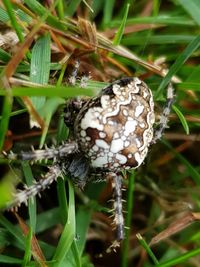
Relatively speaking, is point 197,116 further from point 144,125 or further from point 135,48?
point 135,48

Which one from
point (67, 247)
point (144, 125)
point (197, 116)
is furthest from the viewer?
point (197, 116)

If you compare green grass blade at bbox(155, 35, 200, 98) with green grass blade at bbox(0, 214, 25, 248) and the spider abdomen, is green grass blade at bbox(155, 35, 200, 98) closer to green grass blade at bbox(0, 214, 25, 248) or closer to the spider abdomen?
the spider abdomen

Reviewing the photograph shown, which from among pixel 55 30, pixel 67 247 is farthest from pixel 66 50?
pixel 67 247

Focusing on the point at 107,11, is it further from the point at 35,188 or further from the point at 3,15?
the point at 35,188

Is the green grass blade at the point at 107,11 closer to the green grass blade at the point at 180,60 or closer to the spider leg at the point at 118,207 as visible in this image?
the green grass blade at the point at 180,60

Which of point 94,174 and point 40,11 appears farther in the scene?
point 94,174

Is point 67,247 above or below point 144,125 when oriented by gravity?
below

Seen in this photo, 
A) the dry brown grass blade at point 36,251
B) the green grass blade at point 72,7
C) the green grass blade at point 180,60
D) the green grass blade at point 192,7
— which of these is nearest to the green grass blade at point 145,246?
the dry brown grass blade at point 36,251

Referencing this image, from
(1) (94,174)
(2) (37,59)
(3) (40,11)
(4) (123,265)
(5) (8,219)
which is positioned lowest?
(4) (123,265)

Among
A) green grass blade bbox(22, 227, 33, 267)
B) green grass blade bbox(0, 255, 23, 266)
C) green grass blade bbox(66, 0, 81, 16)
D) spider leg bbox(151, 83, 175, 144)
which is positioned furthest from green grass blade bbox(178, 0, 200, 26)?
green grass blade bbox(0, 255, 23, 266)
